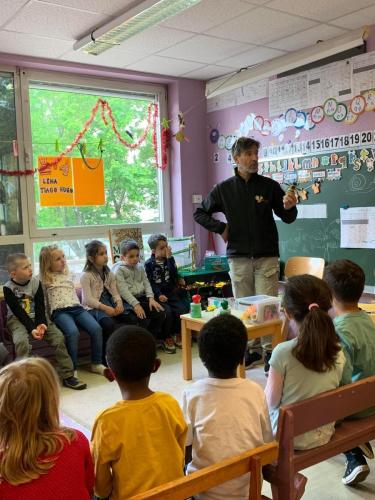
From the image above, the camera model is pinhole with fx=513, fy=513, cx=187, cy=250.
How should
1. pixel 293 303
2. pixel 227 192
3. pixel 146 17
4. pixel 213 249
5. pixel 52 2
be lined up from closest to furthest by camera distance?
pixel 293 303 < pixel 52 2 < pixel 146 17 < pixel 227 192 < pixel 213 249

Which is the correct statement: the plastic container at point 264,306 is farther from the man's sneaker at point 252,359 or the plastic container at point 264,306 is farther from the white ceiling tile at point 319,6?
the white ceiling tile at point 319,6

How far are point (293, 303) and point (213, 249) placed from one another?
3450mm

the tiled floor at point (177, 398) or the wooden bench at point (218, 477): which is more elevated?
the wooden bench at point (218, 477)

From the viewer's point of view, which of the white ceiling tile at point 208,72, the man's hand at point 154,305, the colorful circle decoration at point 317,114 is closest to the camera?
the colorful circle decoration at point 317,114

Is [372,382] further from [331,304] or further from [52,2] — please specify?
[52,2]

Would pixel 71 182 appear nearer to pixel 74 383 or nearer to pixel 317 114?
pixel 74 383

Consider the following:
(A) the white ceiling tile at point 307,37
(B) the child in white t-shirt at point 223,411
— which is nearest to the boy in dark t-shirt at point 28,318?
(B) the child in white t-shirt at point 223,411

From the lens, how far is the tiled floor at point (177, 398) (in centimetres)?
213

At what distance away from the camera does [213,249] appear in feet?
17.8

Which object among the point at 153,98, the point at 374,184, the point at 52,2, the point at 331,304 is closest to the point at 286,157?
the point at 374,184

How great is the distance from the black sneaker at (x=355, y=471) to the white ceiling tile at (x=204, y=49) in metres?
3.08

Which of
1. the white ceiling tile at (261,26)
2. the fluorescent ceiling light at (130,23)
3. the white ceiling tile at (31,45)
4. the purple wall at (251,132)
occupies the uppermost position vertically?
the white ceiling tile at (261,26)

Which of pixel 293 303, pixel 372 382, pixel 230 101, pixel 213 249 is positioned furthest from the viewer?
pixel 213 249

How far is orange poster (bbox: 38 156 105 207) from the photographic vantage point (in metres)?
4.56
